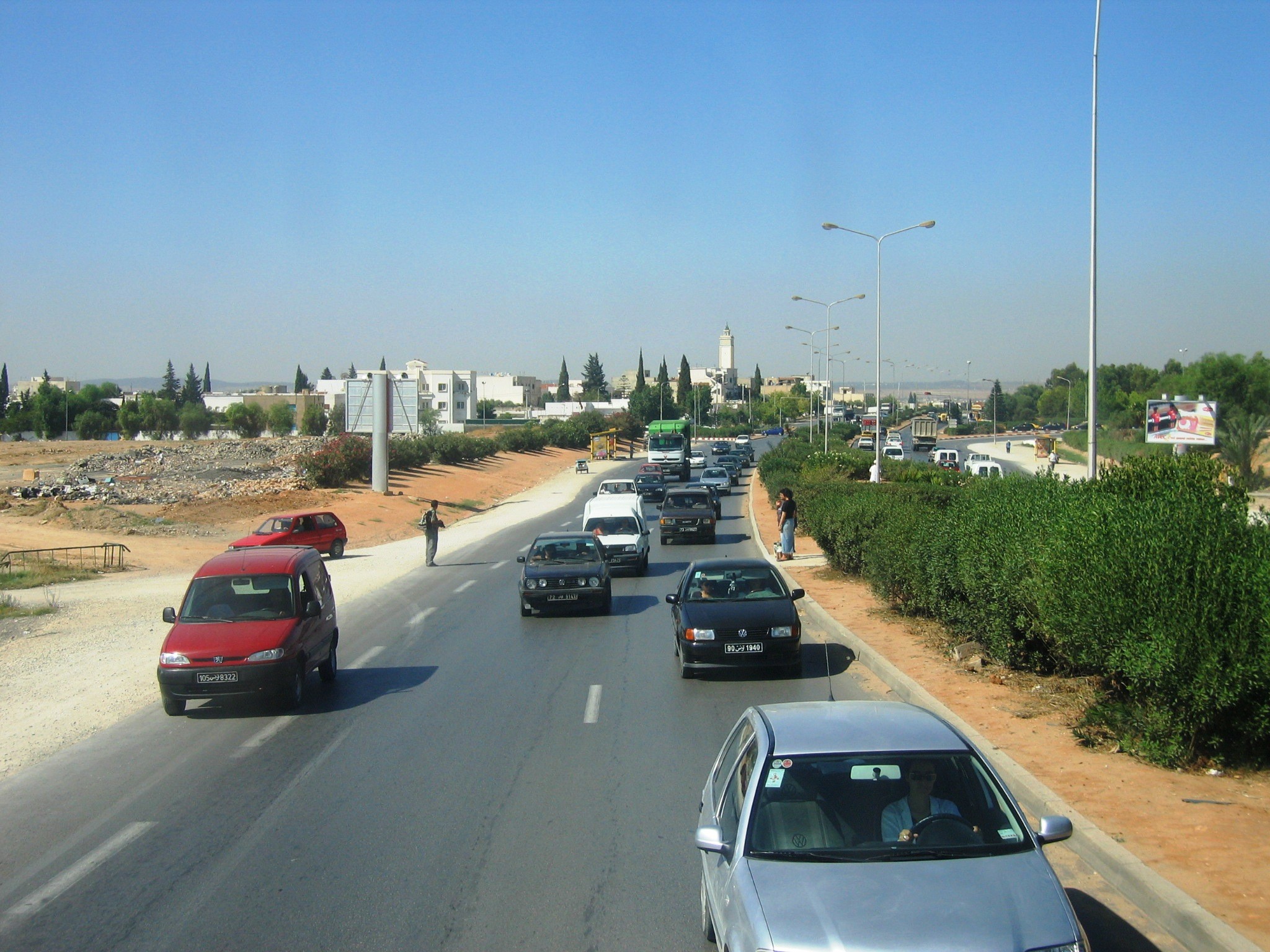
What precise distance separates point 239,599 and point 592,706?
441cm

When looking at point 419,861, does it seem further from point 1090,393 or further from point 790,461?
point 790,461

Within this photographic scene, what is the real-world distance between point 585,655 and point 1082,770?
8.07 metres

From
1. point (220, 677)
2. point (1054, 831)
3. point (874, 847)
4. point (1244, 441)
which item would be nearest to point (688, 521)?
point (220, 677)

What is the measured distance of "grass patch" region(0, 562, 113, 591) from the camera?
82.6 feet

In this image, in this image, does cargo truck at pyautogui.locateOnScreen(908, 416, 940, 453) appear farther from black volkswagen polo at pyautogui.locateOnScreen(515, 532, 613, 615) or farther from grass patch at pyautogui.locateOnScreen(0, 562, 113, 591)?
black volkswagen polo at pyautogui.locateOnScreen(515, 532, 613, 615)

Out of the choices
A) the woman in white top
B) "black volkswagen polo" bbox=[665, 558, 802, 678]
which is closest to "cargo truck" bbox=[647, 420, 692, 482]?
"black volkswagen polo" bbox=[665, 558, 802, 678]

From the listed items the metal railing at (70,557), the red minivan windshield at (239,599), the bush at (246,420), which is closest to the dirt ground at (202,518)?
the metal railing at (70,557)

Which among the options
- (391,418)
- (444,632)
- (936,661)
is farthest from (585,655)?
(391,418)

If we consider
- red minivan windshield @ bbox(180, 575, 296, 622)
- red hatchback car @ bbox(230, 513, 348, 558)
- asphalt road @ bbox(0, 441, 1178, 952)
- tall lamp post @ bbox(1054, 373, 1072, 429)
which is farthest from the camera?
tall lamp post @ bbox(1054, 373, 1072, 429)

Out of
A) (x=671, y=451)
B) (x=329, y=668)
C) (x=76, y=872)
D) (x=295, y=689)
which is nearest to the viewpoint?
(x=76, y=872)

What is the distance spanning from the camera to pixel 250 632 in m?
11.9

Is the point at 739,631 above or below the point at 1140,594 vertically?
below

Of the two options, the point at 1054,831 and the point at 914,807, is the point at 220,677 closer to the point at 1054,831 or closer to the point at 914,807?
the point at 914,807

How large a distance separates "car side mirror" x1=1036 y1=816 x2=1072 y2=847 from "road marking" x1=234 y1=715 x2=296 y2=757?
778 cm
